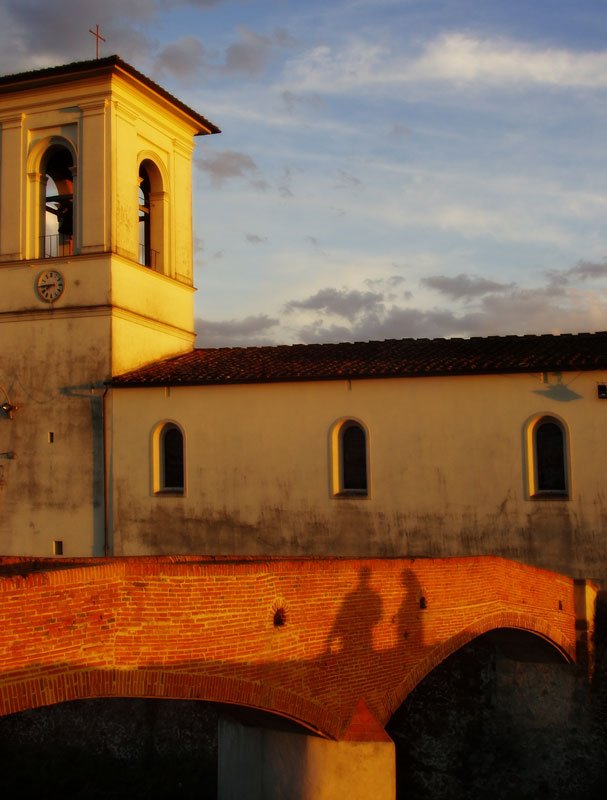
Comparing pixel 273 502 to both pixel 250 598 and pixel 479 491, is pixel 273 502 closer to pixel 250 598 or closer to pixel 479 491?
pixel 479 491

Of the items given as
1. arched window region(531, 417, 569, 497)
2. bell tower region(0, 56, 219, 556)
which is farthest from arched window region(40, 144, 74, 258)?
arched window region(531, 417, 569, 497)

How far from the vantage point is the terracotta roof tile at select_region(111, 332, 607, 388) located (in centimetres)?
1728

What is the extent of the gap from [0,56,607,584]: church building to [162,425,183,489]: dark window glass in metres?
0.05

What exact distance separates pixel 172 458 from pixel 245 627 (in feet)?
37.3

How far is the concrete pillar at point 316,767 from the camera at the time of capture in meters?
10.0

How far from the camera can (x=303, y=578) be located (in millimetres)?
9523

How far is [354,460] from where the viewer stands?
18.4m

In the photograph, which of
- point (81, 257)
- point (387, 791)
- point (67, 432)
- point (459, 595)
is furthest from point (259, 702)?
point (81, 257)

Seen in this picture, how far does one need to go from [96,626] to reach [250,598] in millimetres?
1855

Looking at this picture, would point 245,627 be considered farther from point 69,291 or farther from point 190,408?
point 69,291

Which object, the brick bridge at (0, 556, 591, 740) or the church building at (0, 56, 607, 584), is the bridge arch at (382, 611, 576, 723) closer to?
the brick bridge at (0, 556, 591, 740)

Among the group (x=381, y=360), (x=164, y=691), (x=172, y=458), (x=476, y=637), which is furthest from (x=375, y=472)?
(x=164, y=691)

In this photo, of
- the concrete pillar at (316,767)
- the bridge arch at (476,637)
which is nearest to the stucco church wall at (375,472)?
the bridge arch at (476,637)

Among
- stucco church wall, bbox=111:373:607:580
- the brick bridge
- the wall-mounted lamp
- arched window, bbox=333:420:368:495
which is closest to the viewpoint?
the brick bridge
